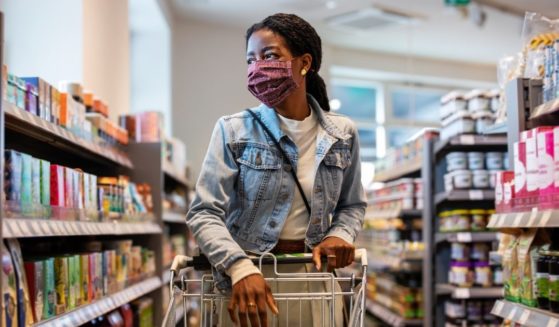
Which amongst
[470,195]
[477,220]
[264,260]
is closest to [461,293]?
[477,220]

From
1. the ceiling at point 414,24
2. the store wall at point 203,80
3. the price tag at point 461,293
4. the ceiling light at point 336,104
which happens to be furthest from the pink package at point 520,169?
the ceiling light at point 336,104

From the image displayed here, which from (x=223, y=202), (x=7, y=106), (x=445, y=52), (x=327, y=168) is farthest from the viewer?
(x=445, y=52)

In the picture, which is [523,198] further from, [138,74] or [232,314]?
[138,74]

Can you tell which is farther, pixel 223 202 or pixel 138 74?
pixel 138 74

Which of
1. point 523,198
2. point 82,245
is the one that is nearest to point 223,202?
point 523,198

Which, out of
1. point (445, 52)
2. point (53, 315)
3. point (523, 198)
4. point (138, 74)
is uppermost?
point (445, 52)

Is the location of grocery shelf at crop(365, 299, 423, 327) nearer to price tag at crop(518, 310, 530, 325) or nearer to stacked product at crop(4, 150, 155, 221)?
stacked product at crop(4, 150, 155, 221)

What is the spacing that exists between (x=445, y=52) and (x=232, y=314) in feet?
34.2

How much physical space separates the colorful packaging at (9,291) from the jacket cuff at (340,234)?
1072mm

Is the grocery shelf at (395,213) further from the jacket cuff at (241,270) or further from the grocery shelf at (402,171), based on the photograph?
the jacket cuff at (241,270)

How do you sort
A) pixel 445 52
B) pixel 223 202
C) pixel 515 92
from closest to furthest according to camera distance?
pixel 223 202 → pixel 515 92 → pixel 445 52

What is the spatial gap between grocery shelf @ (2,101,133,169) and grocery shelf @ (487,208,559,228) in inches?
73.3

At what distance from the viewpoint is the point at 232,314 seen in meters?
1.71

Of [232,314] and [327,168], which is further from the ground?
[327,168]
